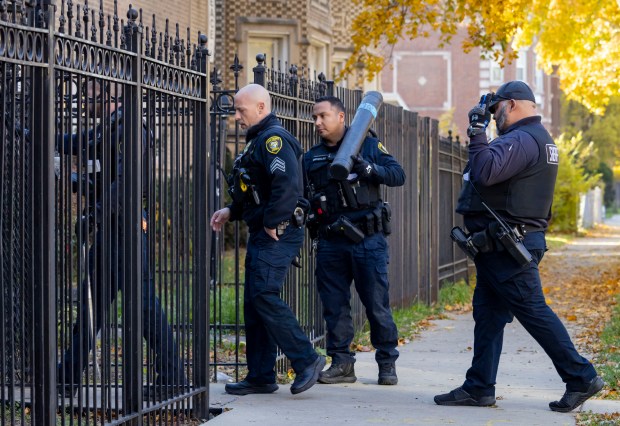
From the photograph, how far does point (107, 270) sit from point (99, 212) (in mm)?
587

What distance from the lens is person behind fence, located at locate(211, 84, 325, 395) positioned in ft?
25.8

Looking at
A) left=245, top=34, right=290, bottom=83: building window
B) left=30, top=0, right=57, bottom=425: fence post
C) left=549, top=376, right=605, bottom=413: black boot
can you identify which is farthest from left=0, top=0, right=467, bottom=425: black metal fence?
left=245, top=34, right=290, bottom=83: building window

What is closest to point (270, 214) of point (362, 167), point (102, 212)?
point (362, 167)

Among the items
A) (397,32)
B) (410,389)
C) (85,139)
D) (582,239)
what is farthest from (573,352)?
(582,239)

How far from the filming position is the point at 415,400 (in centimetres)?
845

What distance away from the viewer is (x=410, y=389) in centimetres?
895

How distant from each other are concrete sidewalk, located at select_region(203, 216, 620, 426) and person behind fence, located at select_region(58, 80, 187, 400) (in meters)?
0.53

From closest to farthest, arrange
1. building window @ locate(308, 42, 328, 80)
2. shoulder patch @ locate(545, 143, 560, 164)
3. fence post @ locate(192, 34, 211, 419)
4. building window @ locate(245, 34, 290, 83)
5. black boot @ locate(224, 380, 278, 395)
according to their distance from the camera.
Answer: fence post @ locate(192, 34, 211, 419) < shoulder patch @ locate(545, 143, 560, 164) < black boot @ locate(224, 380, 278, 395) < building window @ locate(245, 34, 290, 83) < building window @ locate(308, 42, 328, 80)

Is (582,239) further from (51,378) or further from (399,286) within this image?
(51,378)

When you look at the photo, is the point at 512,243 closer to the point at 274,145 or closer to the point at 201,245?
the point at 274,145

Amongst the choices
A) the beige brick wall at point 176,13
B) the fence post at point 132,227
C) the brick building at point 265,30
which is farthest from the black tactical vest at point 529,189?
the brick building at point 265,30

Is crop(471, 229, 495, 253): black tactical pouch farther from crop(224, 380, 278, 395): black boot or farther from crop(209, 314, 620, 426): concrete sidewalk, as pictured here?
crop(224, 380, 278, 395): black boot

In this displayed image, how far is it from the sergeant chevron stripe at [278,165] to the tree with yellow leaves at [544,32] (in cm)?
1238

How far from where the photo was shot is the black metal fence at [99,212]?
556 centimetres
